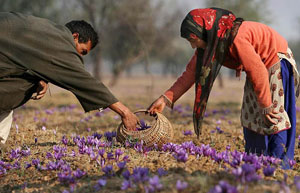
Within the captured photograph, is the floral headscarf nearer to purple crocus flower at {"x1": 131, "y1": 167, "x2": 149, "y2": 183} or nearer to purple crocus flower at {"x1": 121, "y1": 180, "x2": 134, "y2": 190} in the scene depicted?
purple crocus flower at {"x1": 131, "y1": 167, "x2": 149, "y2": 183}

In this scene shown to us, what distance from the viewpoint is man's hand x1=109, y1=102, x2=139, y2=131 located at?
3.87m

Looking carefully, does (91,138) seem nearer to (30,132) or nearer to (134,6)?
(30,132)

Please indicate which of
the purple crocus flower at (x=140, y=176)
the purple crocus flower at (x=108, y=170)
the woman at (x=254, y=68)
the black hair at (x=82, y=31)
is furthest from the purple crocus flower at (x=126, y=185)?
the black hair at (x=82, y=31)

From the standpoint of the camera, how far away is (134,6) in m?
25.5

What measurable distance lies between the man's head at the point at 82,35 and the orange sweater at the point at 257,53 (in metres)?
1.58

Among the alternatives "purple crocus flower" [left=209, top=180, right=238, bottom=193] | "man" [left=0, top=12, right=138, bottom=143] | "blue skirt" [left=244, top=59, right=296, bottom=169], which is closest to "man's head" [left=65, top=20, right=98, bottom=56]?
"man" [left=0, top=12, right=138, bottom=143]

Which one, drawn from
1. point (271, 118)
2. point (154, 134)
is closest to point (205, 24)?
point (271, 118)

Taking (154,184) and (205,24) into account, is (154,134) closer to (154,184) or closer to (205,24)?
(205,24)

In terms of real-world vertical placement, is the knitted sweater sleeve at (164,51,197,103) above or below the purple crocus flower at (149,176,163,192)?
above

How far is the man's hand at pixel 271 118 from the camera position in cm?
368

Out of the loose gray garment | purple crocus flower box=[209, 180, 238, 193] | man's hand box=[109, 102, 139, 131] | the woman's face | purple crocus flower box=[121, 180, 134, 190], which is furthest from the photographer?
man's hand box=[109, 102, 139, 131]

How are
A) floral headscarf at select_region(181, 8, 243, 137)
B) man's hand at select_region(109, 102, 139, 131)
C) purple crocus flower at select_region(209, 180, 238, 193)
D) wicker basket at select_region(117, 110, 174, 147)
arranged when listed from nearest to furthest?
purple crocus flower at select_region(209, 180, 238, 193) < floral headscarf at select_region(181, 8, 243, 137) < man's hand at select_region(109, 102, 139, 131) < wicker basket at select_region(117, 110, 174, 147)

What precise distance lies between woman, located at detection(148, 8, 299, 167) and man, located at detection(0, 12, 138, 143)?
3.73ft

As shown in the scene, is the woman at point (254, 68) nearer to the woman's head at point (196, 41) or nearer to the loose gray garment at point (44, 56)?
the woman's head at point (196, 41)
